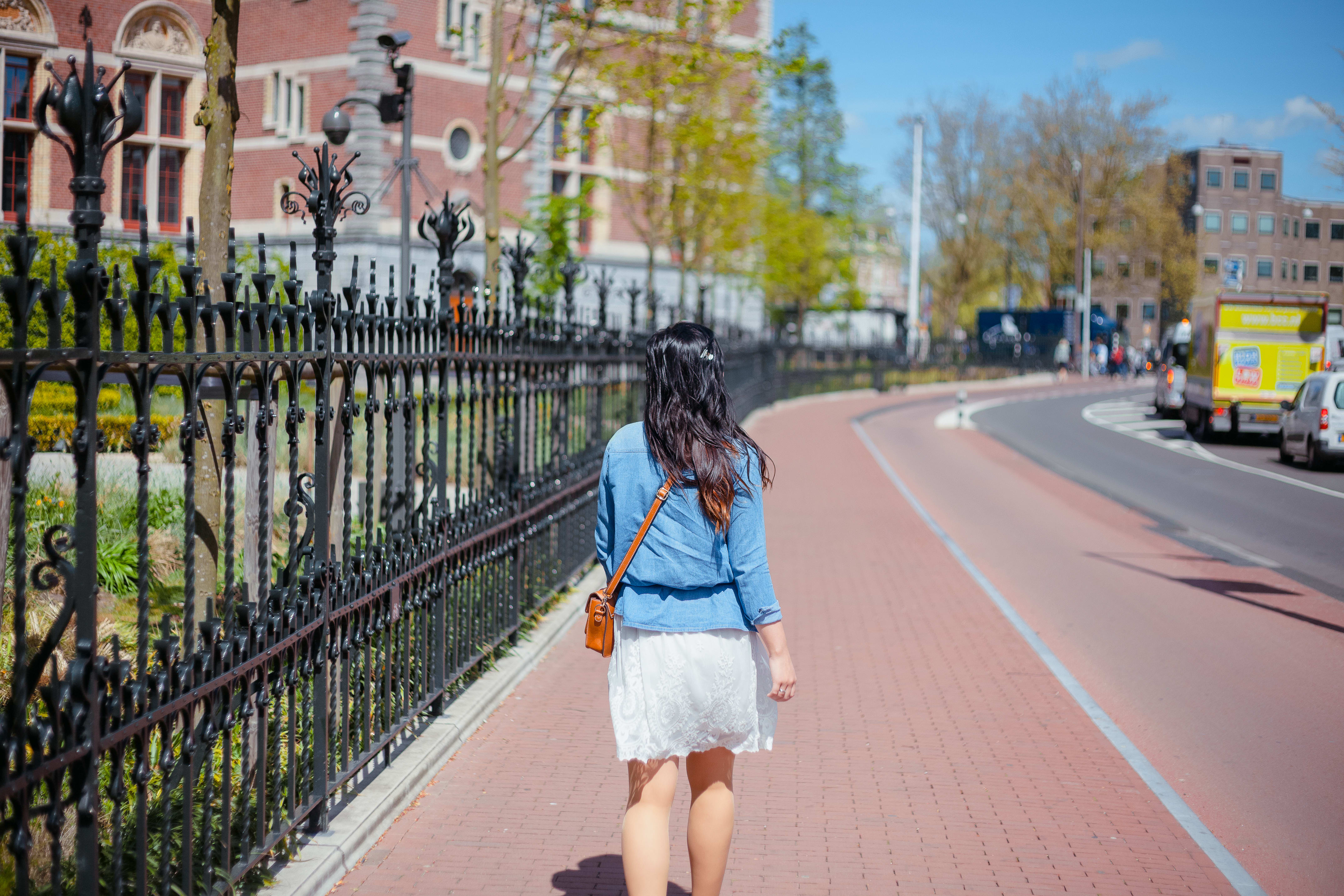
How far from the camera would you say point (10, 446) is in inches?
99.4

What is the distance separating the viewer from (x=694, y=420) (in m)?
3.57

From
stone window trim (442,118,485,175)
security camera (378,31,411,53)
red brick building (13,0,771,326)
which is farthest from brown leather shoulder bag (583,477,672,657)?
stone window trim (442,118,485,175)

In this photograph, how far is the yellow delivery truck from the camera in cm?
2745

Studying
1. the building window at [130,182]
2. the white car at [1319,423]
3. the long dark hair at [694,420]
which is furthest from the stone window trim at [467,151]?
the long dark hair at [694,420]

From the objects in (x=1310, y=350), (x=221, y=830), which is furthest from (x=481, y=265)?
(x=221, y=830)

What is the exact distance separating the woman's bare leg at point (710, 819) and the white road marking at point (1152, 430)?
17347mm

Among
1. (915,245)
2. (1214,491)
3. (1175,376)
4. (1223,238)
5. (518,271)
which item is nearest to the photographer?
(518,271)

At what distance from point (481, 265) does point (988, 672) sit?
33.6 metres

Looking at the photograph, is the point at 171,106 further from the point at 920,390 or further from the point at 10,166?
the point at 920,390

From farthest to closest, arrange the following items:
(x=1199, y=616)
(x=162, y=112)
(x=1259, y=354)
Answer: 1. (x=1259, y=354)
2. (x=162, y=112)
3. (x=1199, y=616)

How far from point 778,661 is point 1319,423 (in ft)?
70.0

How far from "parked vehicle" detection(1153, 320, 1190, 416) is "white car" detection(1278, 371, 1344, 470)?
9050 millimetres

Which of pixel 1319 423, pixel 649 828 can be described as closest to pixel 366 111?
pixel 1319 423

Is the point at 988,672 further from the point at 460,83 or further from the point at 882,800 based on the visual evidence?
the point at 460,83
